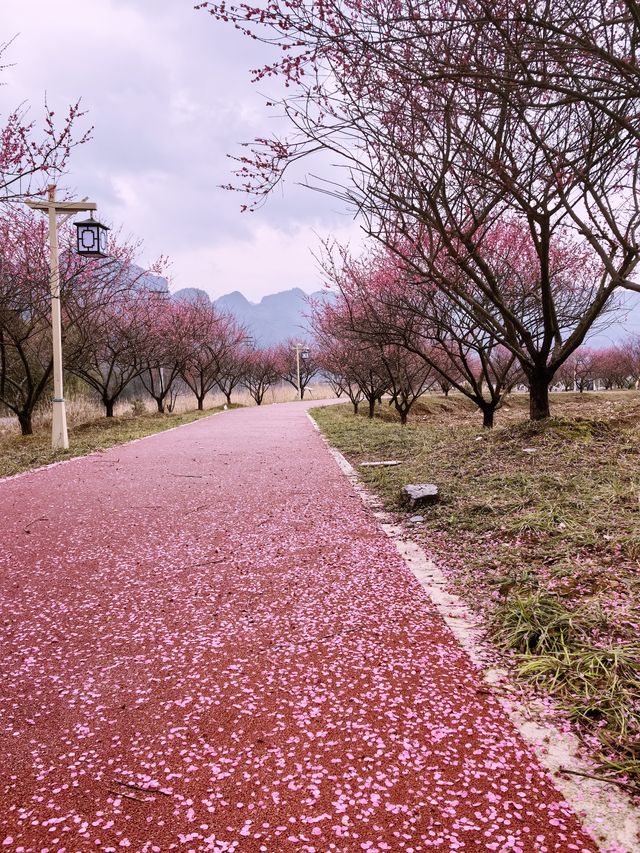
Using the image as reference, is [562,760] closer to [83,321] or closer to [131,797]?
[131,797]

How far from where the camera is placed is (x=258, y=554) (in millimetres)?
4074

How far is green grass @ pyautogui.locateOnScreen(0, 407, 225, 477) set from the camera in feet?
29.5

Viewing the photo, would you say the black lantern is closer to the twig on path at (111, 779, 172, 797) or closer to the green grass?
the green grass

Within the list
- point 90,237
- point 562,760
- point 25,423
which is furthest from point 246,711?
point 25,423

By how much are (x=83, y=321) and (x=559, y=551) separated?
1610 centimetres

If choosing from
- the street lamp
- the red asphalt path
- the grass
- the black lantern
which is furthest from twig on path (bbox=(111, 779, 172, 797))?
the black lantern

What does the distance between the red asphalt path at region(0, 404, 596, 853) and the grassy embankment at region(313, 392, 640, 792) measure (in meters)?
0.33

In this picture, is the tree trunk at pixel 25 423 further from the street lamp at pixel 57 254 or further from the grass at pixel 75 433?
the street lamp at pixel 57 254

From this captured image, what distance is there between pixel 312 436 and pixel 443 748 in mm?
11254

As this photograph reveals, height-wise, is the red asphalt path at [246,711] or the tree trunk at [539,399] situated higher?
the tree trunk at [539,399]

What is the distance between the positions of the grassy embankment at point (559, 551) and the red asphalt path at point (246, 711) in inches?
13.2

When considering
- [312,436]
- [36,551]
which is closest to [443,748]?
[36,551]

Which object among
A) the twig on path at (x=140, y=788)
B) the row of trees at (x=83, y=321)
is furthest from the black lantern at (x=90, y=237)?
the twig on path at (x=140, y=788)

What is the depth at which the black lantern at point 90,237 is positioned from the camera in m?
10.8
